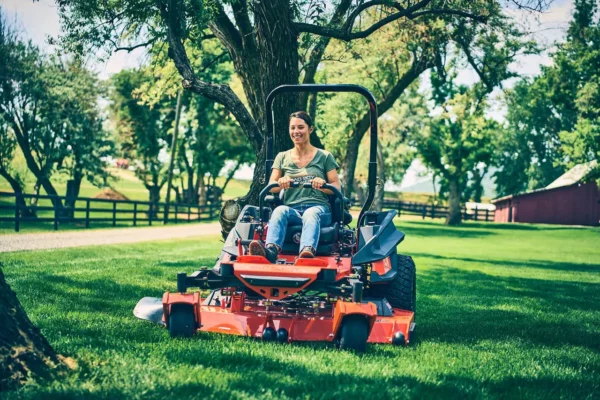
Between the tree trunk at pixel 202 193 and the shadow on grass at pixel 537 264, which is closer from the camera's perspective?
the shadow on grass at pixel 537 264

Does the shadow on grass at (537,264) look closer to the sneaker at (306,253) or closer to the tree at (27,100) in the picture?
the sneaker at (306,253)

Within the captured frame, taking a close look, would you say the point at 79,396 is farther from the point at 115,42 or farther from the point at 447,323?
the point at 115,42

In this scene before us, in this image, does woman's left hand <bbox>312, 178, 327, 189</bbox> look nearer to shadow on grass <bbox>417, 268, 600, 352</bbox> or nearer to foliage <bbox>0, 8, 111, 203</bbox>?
shadow on grass <bbox>417, 268, 600, 352</bbox>

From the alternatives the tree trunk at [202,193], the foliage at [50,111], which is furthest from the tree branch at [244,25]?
the tree trunk at [202,193]

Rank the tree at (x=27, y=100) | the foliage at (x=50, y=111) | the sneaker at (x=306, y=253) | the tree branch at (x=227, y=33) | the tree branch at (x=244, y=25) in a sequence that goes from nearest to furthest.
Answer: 1. the sneaker at (x=306, y=253)
2. the tree branch at (x=244, y=25)
3. the tree branch at (x=227, y=33)
4. the tree at (x=27, y=100)
5. the foliage at (x=50, y=111)

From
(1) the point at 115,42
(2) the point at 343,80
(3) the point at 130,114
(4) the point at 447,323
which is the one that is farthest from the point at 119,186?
(4) the point at 447,323

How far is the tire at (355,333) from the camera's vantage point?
530cm

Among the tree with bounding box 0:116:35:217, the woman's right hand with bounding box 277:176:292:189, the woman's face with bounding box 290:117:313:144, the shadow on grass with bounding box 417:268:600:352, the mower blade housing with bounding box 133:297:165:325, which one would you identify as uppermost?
the tree with bounding box 0:116:35:217

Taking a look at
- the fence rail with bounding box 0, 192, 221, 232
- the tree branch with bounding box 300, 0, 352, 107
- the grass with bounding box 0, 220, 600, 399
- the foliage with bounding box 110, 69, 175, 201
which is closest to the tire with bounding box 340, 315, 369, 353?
the grass with bounding box 0, 220, 600, 399

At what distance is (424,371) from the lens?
4801 mm

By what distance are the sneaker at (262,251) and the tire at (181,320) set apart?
654 mm

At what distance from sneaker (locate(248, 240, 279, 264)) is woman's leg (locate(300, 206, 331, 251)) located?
24 centimetres

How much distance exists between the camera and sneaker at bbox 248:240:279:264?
5684mm

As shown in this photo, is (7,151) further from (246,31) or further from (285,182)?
(285,182)
